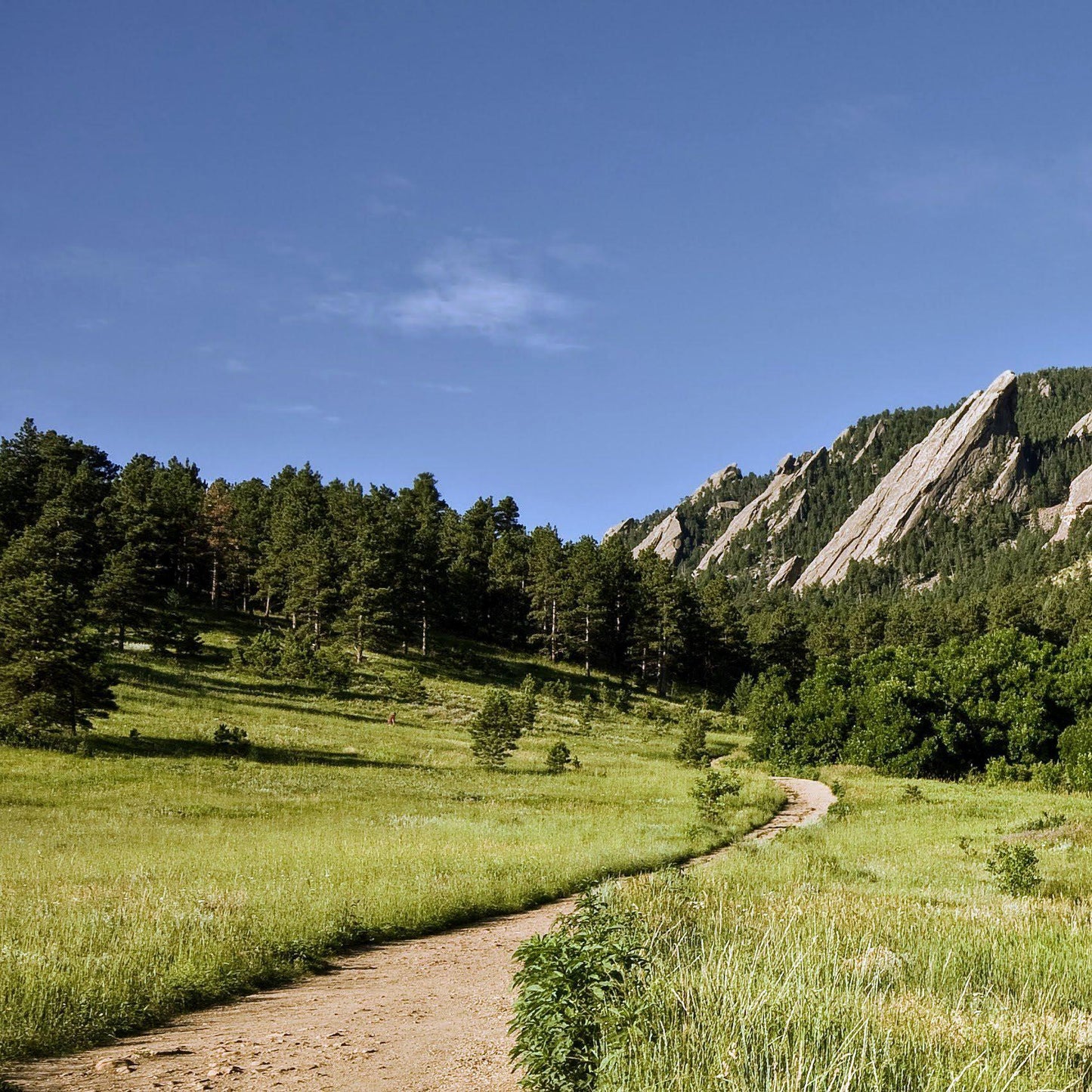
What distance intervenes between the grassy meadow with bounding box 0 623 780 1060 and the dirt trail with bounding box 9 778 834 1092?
2.29 ft

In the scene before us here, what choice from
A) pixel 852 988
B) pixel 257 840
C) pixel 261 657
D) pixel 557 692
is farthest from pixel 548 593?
pixel 852 988

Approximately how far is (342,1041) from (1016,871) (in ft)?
45.3

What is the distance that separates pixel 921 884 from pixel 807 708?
3640 centimetres

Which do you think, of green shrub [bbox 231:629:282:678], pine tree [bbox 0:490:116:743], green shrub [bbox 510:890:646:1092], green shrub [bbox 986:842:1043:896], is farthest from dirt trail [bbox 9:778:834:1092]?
green shrub [bbox 231:629:282:678]

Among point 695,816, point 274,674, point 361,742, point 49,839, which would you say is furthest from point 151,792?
point 274,674

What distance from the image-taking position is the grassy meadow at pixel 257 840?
9766 millimetres

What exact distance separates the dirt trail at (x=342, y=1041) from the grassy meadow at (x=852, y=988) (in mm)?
1939

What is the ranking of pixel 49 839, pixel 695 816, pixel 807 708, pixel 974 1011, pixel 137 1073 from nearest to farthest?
pixel 974 1011 → pixel 137 1073 → pixel 49 839 → pixel 695 816 → pixel 807 708

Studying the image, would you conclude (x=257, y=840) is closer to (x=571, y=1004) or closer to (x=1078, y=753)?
(x=571, y=1004)

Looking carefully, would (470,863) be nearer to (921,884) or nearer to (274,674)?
(921,884)

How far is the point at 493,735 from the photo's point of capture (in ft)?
139

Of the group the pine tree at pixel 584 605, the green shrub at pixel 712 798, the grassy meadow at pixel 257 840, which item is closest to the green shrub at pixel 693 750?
the grassy meadow at pixel 257 840

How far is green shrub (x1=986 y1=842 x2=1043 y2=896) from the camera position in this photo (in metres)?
14.9

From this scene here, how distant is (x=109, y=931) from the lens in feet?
35.1
